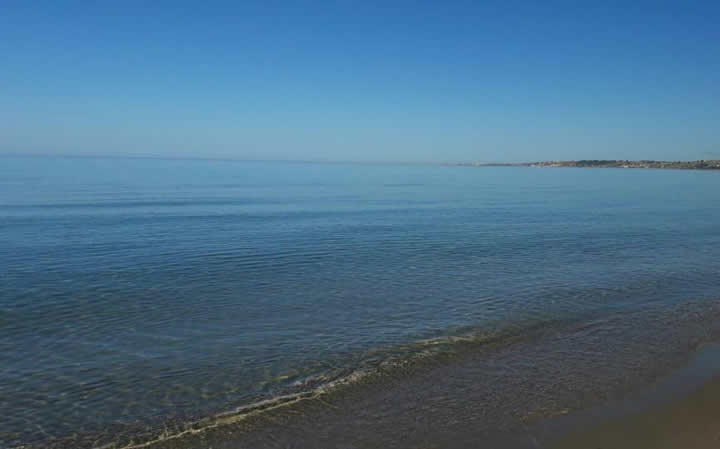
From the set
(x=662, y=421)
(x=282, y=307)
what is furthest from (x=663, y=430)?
(x=282, y=307)

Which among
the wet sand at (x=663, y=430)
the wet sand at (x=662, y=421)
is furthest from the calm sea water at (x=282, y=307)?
the wet sand at (x=663, y=430)

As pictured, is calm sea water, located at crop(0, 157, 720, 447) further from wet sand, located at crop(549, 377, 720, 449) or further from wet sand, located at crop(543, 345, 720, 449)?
wet sand, located at crop(549, 377, 720, 449)

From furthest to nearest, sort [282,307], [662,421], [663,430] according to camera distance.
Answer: [282,307] < [662,421] < [663,430]

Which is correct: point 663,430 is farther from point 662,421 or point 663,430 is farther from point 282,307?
point 282,307

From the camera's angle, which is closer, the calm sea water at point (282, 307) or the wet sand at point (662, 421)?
the wet sand at point (662, 421)

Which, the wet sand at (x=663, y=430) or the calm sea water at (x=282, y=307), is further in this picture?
the calm sea water at (x=282, y=307)

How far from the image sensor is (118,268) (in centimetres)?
2225

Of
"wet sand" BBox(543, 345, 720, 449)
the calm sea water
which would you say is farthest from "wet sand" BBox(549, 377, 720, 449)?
the calm sea water

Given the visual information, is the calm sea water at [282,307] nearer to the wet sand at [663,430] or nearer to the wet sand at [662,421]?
the wet sand at [662,421]

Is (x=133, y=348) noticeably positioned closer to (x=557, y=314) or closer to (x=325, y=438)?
(x=325, y=438)

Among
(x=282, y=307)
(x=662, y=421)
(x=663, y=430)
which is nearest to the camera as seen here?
(x=663, y=430)

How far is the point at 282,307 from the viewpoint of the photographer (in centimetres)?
1698

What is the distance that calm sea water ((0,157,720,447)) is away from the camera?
10891 mm

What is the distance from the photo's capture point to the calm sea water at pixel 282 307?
35.7ft
